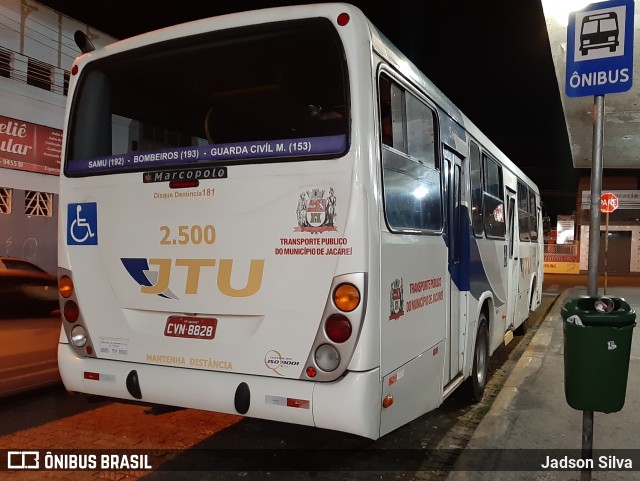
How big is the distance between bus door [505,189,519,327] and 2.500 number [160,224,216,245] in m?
5.31

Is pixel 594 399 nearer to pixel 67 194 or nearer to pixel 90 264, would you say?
pixel 90 264

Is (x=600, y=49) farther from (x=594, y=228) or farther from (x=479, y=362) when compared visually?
(x=479, y=362)

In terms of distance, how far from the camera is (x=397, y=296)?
357 cm

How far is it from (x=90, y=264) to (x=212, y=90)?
1707mm

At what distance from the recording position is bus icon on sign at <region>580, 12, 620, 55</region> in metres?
3.63

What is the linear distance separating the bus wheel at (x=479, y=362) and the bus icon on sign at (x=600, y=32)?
320 centimetres

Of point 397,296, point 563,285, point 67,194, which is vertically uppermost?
point 67,194

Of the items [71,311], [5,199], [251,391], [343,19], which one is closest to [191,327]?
[251,391]

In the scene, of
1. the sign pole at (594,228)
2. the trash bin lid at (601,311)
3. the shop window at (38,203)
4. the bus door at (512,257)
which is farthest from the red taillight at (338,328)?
the shop window at (38,203)

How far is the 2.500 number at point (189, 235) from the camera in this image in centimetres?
362

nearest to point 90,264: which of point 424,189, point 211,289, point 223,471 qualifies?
point 211,289

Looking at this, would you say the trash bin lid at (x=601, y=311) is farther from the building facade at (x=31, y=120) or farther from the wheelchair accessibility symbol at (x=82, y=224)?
the building facade at (x=31, y=120)

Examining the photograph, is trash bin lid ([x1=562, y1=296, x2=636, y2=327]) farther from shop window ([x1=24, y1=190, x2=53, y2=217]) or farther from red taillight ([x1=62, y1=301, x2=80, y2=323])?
shop window ([x1=24, y1=190, x2=53, y2=217])

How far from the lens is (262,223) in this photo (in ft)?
11.3
